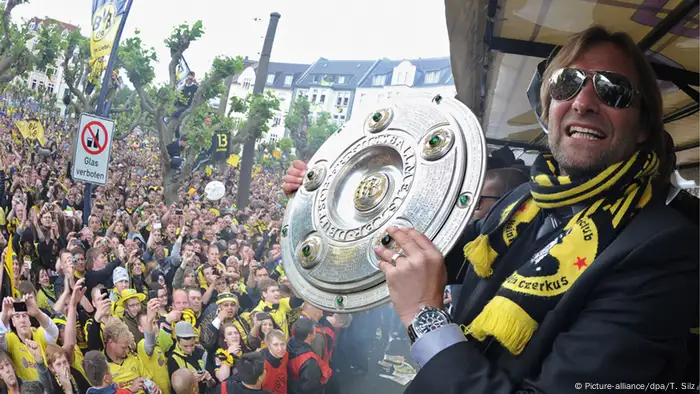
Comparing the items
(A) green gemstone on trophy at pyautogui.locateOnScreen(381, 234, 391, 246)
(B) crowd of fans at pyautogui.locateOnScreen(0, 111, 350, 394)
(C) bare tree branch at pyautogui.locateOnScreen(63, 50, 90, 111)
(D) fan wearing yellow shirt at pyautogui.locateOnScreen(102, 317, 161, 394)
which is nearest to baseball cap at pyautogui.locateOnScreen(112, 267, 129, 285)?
(B) crowd of fans at pyautogui.locateOnScreen(0, 111, 350, 394)

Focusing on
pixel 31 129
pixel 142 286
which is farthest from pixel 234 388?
pixel 31 129

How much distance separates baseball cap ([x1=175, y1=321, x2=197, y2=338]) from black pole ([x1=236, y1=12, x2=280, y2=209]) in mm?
1061

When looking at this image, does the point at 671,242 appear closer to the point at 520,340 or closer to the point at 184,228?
the point at 520,340

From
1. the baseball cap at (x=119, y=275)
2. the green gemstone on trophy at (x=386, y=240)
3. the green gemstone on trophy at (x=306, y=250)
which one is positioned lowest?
the baseball cap at (x=119, y=275)

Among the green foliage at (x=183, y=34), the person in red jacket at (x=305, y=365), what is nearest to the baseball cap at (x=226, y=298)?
the person in red jacket at (x=305, y=365)

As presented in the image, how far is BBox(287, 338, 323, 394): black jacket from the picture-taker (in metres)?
3.94

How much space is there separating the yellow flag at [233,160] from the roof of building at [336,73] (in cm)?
83

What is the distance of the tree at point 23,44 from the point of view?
472cm

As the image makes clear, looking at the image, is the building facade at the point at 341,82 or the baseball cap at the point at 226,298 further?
the baseball cap at the point at 226,298

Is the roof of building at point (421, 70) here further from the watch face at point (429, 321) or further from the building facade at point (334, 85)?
the watch face at point (429, 321)

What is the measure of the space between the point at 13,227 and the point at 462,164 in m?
4.64

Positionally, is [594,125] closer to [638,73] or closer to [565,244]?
[638,73]

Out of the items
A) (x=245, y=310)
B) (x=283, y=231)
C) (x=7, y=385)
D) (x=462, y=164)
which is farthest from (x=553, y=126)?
(x=7, y=385)

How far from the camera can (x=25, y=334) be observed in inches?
161
